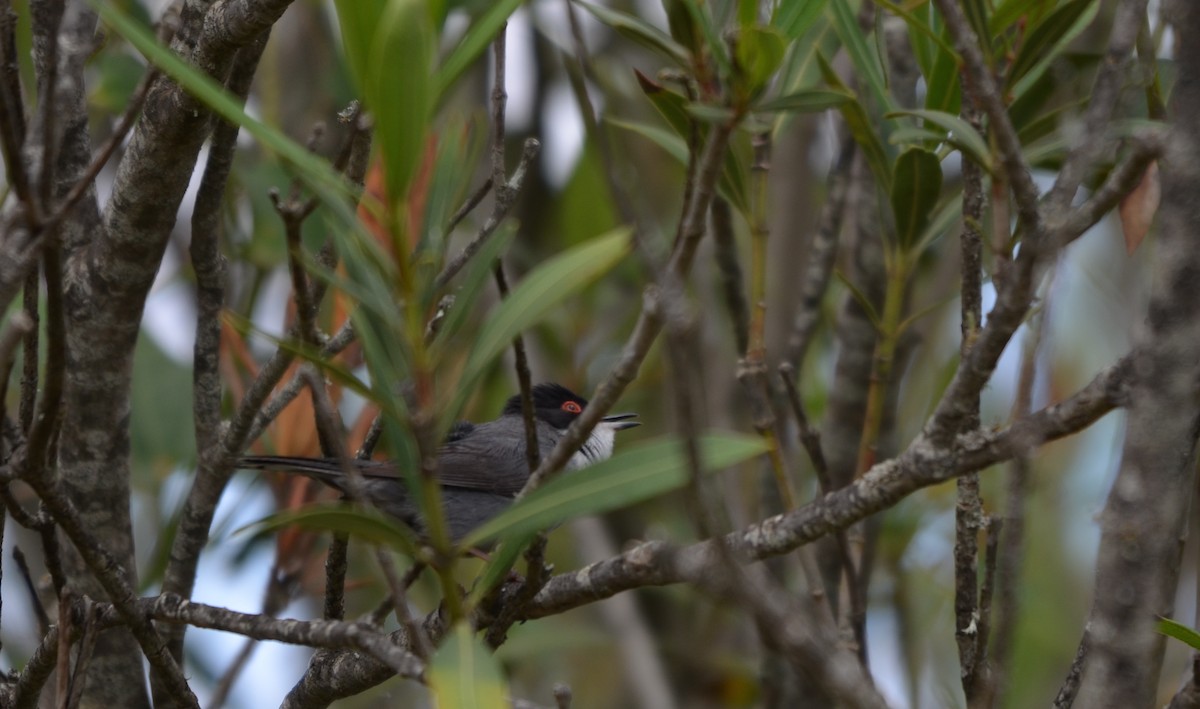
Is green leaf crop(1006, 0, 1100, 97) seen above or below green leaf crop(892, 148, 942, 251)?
above

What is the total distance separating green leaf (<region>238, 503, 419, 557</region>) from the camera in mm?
1638

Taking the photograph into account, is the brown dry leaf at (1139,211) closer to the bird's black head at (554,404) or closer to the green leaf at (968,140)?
the green leaf at (968,140)

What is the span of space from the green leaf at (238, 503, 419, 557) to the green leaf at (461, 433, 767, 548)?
10 centimetres

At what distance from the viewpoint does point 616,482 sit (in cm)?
169

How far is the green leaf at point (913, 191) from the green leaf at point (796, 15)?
0.88 metres

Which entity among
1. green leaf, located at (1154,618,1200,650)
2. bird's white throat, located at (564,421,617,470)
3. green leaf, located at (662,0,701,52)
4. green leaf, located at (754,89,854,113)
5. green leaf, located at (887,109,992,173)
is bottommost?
green leaf, located at (1154,618,1200,650)

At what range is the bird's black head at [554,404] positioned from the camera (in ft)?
17.6

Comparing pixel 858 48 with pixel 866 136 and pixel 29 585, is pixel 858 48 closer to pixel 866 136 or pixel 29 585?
pixel 866 136

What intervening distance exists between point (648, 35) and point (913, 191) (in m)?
1.11

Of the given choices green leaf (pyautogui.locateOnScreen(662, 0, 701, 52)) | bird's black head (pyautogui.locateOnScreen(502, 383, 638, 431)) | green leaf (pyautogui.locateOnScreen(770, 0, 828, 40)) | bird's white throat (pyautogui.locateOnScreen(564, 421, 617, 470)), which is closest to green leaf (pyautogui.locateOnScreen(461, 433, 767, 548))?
green leaf (pyautogui.locateOnScreen(662, 0, 701, 52))

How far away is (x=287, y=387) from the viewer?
3.03 metres

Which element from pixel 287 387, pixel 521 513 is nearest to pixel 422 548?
pixel 521 513

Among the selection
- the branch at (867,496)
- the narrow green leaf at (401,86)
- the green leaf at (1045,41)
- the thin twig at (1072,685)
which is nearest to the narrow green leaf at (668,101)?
the green leaf at (1045,41)

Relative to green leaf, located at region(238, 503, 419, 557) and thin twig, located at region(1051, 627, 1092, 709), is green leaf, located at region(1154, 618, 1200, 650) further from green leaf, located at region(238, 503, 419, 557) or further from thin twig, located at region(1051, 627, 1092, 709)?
green leaf, located at region(238, 503, 419, 557)
